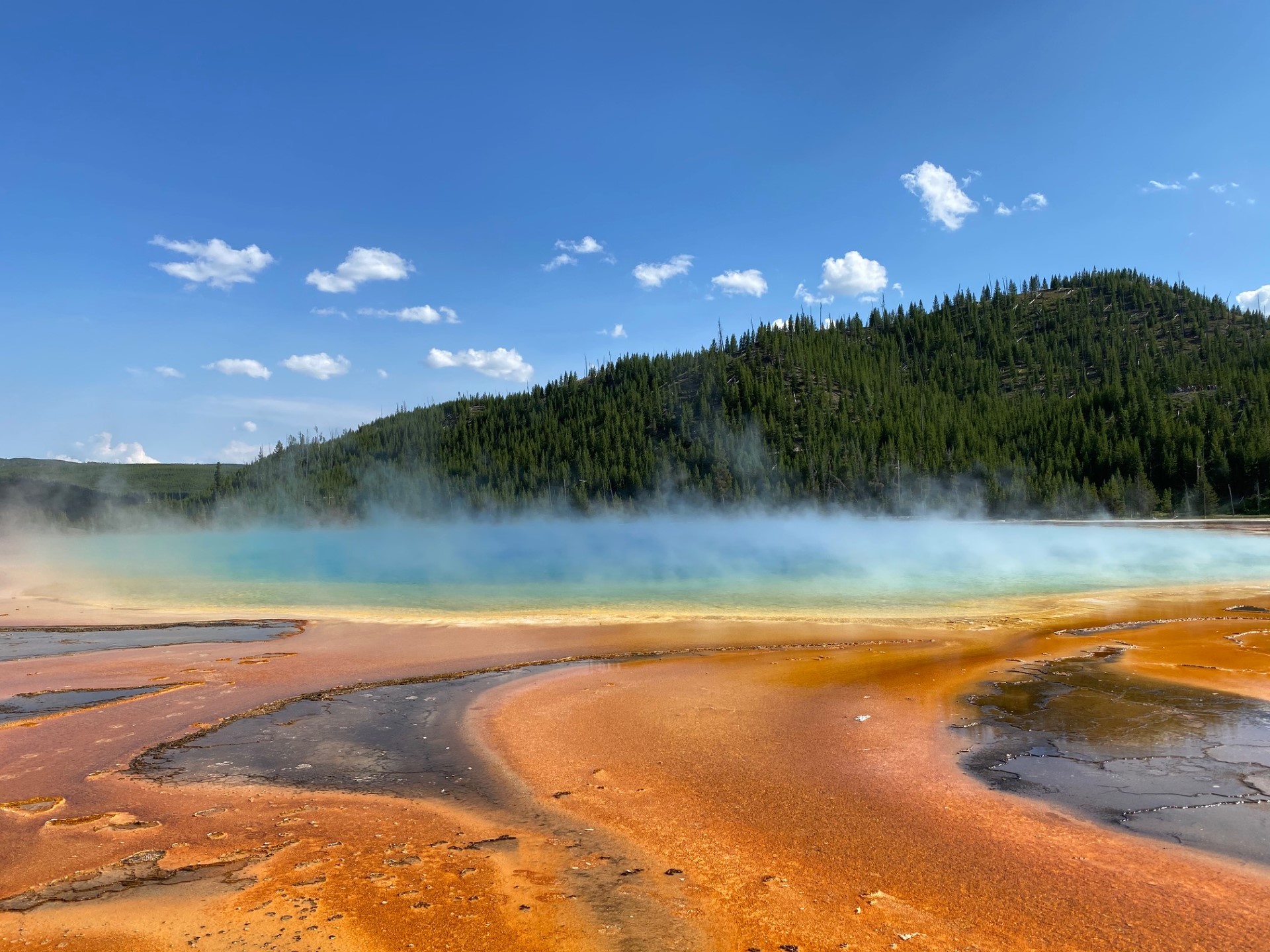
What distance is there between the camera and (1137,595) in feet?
84.4

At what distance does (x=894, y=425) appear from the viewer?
121 meters

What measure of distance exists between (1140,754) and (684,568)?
32531mm

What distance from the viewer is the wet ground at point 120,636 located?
60.0ft

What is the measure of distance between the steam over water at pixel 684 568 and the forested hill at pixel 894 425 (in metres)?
27.5

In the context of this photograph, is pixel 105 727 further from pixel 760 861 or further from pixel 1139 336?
pixel 1139 336

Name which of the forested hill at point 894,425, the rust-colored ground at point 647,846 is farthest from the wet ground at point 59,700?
the forested hill at point 894,425

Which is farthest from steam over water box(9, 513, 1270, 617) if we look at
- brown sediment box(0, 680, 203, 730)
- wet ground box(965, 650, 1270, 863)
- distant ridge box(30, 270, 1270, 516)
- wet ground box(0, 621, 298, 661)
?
distant ridge box(30, 270, 1270, 516)

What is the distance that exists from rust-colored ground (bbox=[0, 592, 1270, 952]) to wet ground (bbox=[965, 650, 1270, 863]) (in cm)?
50

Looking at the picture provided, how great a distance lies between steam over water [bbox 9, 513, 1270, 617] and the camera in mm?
28156

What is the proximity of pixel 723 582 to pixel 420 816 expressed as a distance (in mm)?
26609

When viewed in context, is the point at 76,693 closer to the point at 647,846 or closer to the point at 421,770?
the point at 421,770

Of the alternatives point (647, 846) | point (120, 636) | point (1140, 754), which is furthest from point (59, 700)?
point (1140, 754)

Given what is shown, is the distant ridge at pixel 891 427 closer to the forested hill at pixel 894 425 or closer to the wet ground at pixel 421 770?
the forested hill at pixel 894 425

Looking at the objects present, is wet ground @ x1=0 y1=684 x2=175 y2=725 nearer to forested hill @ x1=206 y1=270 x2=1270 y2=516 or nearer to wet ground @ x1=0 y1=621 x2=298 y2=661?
wet ground @ x1=0 y1=621 x2=298 y2=661
